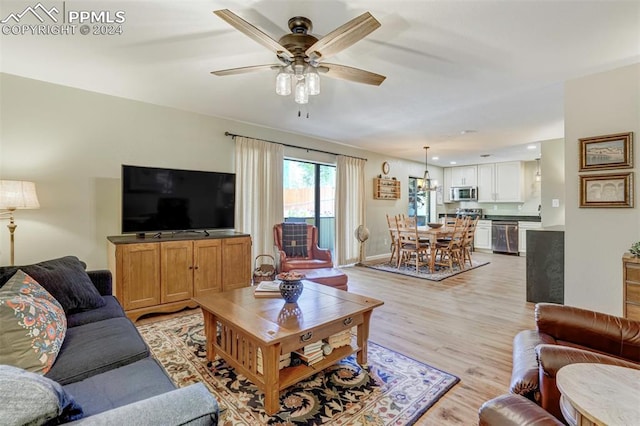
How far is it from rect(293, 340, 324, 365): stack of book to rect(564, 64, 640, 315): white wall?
2.75 m

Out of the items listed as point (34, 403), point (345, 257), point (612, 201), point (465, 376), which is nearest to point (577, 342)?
point (465, 376)

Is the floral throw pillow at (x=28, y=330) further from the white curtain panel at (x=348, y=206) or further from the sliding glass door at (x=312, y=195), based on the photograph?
the white curtain panel at (x=348, y=206)

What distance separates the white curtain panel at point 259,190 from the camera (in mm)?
4496

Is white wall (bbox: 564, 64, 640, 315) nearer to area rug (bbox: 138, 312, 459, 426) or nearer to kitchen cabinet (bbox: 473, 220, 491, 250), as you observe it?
area rug (bbox: 138, 312, 459, 426)

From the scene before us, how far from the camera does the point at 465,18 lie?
2.04 metres

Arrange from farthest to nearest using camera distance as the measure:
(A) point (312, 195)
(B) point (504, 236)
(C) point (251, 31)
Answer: (B) point (504, 236) → (A) point (312, 195) → (C) point (251, 31)

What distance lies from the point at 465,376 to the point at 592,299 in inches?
72.1

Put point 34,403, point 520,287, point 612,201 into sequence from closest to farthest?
point 34,403 < point 612,201 < point 520,287

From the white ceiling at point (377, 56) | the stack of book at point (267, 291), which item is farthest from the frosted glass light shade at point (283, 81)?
the stack of book at point (267, 291)

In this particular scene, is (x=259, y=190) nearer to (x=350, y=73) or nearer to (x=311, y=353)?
(x=350, y=73)

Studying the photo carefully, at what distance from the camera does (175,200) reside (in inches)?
145

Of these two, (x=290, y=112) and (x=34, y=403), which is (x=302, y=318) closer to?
(x=34, y=403)

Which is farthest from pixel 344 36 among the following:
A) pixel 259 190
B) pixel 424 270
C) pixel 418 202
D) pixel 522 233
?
pixel 522 233

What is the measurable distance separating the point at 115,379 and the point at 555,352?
2.00 meters
